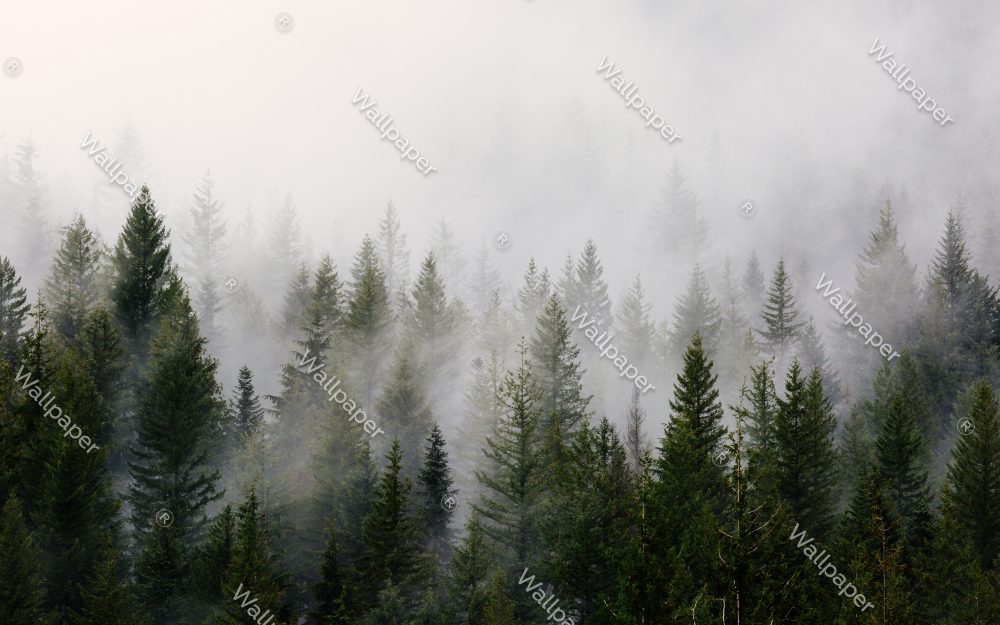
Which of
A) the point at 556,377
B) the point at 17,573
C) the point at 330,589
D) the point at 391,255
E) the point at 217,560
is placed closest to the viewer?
the point at 17,573

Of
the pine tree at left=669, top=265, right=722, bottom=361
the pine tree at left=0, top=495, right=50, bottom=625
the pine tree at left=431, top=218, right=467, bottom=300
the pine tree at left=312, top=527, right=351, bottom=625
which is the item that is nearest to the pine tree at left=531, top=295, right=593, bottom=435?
the pine tree at left=312, top=527, right=351, bottom=625

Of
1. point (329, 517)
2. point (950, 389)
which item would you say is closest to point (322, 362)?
point (329, 517)

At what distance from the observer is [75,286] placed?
50781 millimetres

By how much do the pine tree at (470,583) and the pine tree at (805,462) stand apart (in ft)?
43.3

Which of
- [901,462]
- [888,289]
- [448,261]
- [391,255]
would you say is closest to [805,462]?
[901,462]

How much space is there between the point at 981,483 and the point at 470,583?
23923 millimetres

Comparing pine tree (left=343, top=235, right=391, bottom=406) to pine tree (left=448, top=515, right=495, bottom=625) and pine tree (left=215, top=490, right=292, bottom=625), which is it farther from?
pine tree (left=448, top=515, right=495, bottom=625)

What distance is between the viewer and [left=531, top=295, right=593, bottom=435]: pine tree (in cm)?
4007

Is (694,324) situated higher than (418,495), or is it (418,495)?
(694,324)

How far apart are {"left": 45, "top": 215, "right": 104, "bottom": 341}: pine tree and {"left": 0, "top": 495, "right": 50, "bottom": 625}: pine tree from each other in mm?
18187

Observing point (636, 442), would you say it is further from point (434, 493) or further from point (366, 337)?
point (366, 337)

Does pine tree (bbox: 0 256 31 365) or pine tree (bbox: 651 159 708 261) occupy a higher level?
pine tree (bbox: 651 159 708 261)

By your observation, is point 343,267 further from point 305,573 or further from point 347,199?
point 305,573

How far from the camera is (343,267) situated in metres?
110
